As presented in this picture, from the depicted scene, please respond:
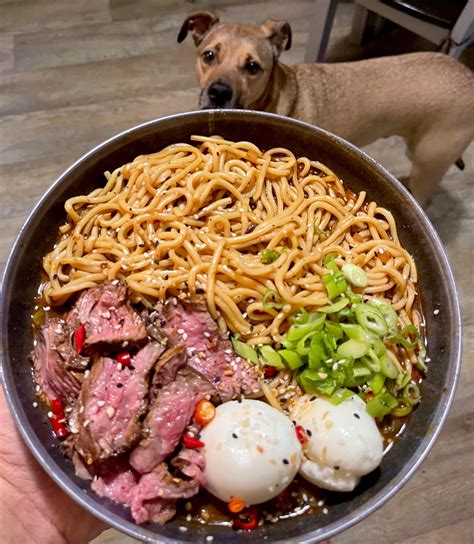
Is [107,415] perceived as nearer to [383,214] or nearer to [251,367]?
[251,367]

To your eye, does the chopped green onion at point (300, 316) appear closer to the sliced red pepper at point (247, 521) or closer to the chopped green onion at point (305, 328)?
the chopped green onion at point (305, 328)

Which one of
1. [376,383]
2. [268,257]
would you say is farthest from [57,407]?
[376,383]

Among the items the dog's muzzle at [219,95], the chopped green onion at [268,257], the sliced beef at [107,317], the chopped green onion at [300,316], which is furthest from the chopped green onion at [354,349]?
the dog's muzzle at [219,95]

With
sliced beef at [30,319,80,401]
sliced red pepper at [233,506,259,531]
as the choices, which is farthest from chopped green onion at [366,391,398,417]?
sliced beef at [30,319,80,401]

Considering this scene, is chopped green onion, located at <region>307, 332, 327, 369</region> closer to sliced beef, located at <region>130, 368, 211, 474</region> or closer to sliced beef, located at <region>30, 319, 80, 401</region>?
sliced beef, located at <region>130, 368, 211, 474</region>

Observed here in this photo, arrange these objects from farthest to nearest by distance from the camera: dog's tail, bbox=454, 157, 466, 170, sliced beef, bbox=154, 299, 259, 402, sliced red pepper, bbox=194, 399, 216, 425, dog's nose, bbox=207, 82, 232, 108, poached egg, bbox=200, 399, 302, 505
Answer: dog's tail, bbox=454, 157, 466, 170
dog's nose, bbox=207, 82, 232, 108
sliced beef, bbox=154, 299, 259, 402
sliced red pepper, bbox=194, 399, 216, 425
poached egg, bbox=200, 399, 302, 505
